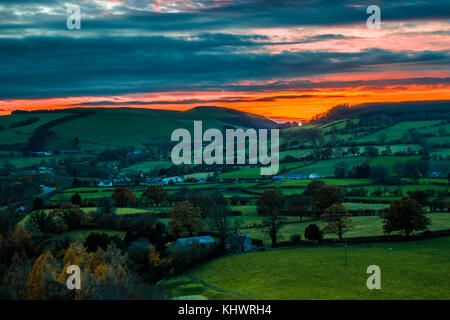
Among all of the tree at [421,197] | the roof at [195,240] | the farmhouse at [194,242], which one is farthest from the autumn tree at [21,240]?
the tree at [421,197]

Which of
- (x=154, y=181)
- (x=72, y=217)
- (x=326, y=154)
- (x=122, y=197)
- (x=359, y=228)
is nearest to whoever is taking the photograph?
(x=359, y=228)

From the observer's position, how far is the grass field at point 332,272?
36.8 m

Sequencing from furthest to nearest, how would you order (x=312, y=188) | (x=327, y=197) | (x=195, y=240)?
(x=312, y=188) < (x=327, y=197) < (x=195, y=240)

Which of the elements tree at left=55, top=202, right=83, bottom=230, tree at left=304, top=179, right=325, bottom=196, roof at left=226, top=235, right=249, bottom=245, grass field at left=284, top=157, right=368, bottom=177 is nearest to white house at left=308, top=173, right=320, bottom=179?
grass field at left=284, top=157, right=368, bottom=177

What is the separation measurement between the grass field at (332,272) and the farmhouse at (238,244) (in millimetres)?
2911

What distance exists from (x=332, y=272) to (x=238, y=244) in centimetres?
1583

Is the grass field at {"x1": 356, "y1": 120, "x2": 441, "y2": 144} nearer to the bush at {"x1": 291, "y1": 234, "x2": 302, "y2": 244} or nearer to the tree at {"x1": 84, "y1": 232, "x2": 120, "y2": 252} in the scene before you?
the bush at {"x1": 291, "y1": 234, "x2": 302, "y2": 244}

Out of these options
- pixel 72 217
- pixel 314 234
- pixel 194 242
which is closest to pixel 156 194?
pixel 72 217

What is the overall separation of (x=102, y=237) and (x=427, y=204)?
48161 mm

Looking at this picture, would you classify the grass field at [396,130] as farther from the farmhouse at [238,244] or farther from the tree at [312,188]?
the farmhouse at [238,244]

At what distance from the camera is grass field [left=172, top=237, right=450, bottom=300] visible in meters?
36.8

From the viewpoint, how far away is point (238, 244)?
186 ft

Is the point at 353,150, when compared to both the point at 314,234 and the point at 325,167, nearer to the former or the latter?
the point at 325,167
